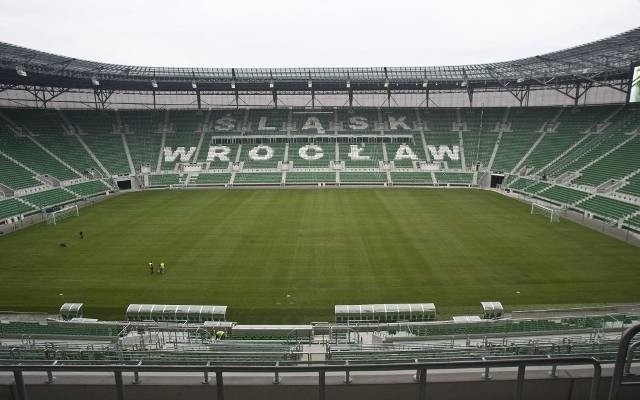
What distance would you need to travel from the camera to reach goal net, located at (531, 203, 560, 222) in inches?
1389

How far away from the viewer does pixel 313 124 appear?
68625 mm

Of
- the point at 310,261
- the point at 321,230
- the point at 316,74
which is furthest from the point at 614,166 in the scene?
the point at 316,74

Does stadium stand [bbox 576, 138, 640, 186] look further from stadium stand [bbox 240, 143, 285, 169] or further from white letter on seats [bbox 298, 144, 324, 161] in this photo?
stadium stand [bbox 240, 143, 285, 169]

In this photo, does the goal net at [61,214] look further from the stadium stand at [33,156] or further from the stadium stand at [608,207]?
the stadium stand at [608,207]

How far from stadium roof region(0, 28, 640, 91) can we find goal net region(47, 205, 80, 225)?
53.9 feet

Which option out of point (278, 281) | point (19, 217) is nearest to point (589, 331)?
point (278, 281)

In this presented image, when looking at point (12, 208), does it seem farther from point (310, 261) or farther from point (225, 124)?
point (225, 124)

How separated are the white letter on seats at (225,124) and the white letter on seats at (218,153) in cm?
488

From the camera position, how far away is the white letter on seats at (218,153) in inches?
2426

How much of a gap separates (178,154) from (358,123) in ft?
96.1

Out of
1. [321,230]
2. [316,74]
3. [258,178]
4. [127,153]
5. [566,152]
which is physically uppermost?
[316,74]

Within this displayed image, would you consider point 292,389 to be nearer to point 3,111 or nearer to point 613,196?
point 613,196

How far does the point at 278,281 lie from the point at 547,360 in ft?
64.3

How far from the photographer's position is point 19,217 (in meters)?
36.6
